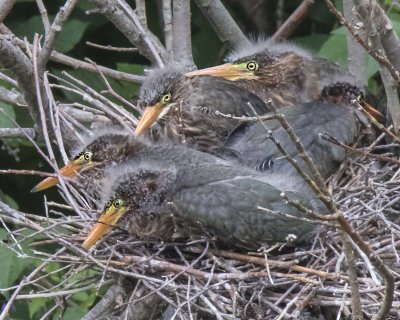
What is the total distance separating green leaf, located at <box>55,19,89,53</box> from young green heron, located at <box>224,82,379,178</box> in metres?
1.35

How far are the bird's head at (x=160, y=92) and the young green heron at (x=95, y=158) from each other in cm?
17

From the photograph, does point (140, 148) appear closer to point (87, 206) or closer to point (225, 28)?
point (87, 206)

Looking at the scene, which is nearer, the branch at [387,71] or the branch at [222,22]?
the branch at [387,71]

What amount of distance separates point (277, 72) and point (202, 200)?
1067mm

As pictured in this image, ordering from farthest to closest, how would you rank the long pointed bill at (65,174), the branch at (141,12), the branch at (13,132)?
the branch at (141,12), the branch at (13,132), the long pointed bill at (65,174)

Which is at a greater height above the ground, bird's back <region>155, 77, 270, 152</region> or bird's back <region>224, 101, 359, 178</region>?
bird's back <region>155, 77, 270, 152</region>

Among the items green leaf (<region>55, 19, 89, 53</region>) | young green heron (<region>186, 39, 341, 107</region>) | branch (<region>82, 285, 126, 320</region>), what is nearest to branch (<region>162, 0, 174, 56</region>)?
young green heron (<region>186, 39, 341, 107</region>)

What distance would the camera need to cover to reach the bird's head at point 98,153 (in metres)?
4.08

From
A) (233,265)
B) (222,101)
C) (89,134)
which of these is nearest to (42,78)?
(89,134)

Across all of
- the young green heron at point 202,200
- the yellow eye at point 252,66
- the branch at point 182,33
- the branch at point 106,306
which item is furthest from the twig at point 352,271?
the branch at point 182,33

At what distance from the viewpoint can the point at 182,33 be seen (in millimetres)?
4668

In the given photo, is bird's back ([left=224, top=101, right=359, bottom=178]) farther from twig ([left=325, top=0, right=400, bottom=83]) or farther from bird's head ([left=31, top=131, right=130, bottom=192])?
twig ([left=325, top=0, right=400, bottom=83])

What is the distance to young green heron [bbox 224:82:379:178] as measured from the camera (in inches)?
154

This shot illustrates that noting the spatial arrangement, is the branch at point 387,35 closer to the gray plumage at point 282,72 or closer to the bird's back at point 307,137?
the bird's back at point 307,137
